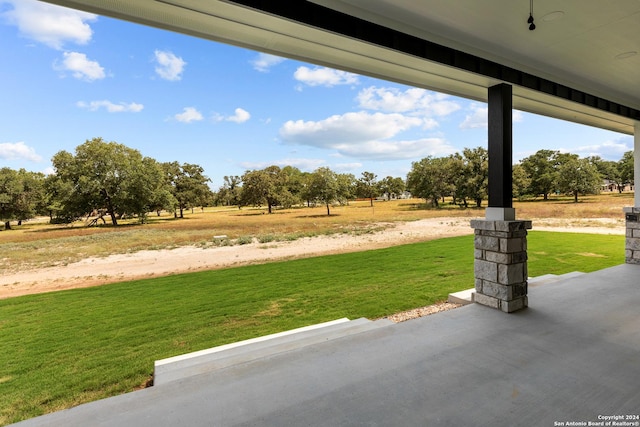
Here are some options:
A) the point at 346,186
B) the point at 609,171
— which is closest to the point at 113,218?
the point at 346,186

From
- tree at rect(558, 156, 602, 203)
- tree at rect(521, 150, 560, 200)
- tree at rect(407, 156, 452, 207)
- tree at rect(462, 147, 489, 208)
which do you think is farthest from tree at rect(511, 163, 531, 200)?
tree at rect(407, 156, 452, 207)

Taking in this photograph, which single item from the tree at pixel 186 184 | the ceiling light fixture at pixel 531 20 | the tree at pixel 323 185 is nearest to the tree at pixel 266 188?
the tree at pixel 323 185

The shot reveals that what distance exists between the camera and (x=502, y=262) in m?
2.52

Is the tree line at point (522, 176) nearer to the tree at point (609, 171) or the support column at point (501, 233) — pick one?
the tree at point (609, 171)

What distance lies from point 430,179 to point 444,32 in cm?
1181

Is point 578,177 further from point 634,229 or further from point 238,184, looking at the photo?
point 238,184

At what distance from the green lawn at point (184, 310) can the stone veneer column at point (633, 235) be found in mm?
1735

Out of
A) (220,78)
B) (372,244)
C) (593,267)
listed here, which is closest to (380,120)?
(372,244)

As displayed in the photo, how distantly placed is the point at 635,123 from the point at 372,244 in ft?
23.2

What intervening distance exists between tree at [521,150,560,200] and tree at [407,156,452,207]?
3233 millimetres

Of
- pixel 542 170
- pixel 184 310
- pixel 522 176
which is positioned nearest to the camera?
pixel 184 310

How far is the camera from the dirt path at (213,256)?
5531mm

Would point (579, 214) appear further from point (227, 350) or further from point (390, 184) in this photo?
point (227, 350)

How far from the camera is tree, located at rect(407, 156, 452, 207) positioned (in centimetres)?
1304
